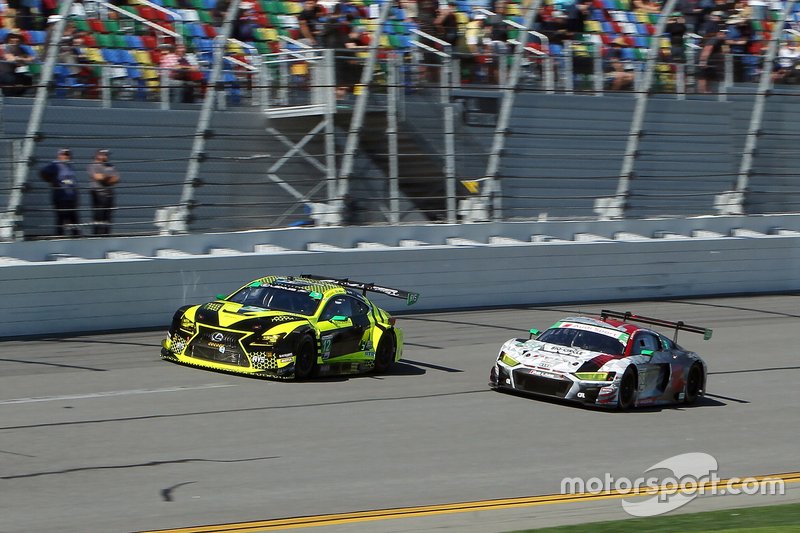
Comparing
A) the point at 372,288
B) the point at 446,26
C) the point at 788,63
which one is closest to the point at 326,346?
the point at 372,288

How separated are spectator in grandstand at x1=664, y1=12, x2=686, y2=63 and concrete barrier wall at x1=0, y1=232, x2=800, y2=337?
10.8 ft

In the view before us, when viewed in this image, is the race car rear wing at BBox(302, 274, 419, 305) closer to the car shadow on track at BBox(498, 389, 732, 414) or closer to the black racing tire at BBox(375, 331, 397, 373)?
the black racing tire at BBox(375, 331, 397, 373)

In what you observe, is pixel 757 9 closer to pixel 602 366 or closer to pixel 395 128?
pixel 395 128

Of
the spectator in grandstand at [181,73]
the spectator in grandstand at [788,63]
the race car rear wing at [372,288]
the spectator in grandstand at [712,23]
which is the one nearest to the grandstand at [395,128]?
the spectator in grandstand at [181,73]

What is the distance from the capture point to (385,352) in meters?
14.6

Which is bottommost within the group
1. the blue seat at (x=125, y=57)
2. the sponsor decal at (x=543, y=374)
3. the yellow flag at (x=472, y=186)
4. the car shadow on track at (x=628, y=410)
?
the car shadow on track at (x=628, y=410)

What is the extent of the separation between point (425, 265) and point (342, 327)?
17.3 ft

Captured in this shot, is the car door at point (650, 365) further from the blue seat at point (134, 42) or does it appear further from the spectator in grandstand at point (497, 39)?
the blue seat at point (134, 42)

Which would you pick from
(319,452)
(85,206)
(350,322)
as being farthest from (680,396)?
(85,206)

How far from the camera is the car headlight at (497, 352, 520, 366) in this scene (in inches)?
520

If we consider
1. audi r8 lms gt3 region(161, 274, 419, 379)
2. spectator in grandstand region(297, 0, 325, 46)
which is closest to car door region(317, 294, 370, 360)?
audi r8 lms gt3 region(161, 274, 419, 379)

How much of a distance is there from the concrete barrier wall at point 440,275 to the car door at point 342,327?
3.27m

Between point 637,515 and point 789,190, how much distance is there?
51.4ft

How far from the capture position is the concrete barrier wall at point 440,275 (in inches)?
620
